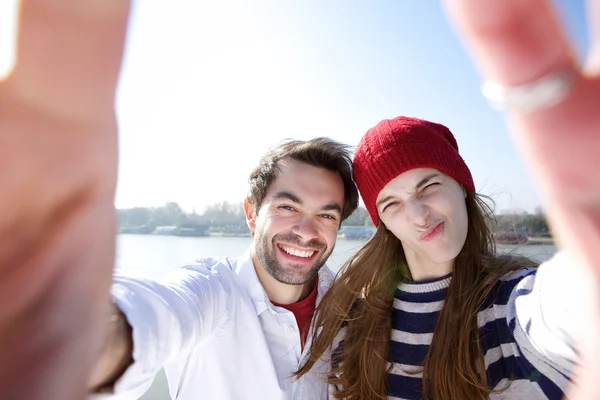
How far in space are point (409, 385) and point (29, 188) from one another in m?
1.37

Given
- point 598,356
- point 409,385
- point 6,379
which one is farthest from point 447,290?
point 6,379

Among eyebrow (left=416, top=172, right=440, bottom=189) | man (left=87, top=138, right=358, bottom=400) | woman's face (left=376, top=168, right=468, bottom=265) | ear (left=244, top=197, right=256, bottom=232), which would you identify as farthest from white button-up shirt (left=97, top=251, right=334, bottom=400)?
eyebrow (left=416, top=172, right=440, bottom=189)

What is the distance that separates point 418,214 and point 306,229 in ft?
2.09

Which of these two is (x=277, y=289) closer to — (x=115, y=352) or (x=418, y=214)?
(x=418, y=214)

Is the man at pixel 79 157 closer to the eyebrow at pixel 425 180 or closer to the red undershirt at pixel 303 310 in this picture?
the eyebrow at pixel 425 180

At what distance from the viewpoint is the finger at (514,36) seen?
0.94 feet

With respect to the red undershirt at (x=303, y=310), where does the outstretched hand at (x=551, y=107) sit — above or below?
above

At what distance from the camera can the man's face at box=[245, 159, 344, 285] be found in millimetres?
1737

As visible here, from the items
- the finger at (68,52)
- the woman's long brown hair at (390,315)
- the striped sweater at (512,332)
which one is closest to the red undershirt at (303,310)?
the woman's long brown hair at (390,315)

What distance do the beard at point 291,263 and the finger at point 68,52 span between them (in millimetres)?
1443

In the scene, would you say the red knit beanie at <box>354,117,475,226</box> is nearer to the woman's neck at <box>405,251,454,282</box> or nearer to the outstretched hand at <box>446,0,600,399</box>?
the woman's neck at <box>405,251,454,282</box>

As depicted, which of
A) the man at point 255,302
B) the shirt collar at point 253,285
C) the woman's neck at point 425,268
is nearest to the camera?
the man at point 255,302

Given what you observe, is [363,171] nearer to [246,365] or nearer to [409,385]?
[409,385]

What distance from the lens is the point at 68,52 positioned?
324 millimetres
